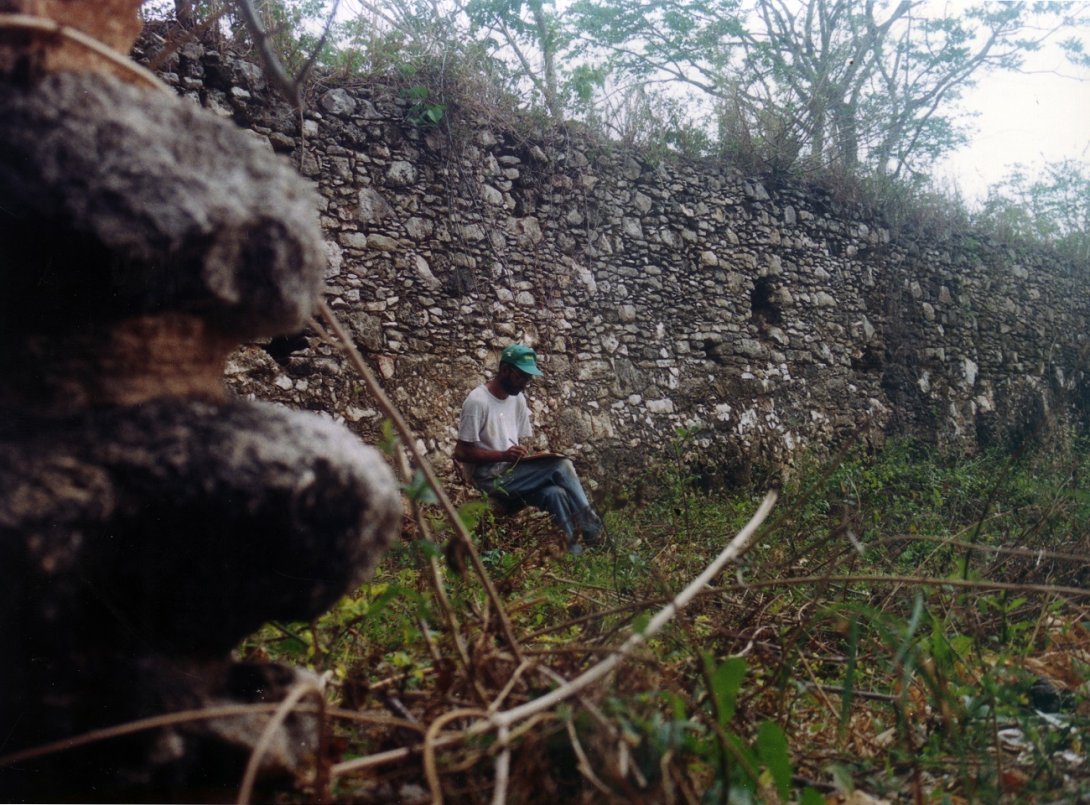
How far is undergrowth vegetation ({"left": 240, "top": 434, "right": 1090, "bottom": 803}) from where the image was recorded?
3.67ft

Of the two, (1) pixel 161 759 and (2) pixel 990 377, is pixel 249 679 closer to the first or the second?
(1) pixel 161 759

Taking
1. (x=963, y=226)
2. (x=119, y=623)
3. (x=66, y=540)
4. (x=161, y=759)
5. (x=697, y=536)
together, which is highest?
(x=963, y=226)

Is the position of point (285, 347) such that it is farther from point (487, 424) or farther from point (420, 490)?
point (420, 490)

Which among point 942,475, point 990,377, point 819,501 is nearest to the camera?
point 819,501

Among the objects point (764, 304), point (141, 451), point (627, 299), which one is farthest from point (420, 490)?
point (764, 304)

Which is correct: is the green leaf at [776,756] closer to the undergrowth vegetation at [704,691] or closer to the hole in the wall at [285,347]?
the undergrowth vegetation at [704,691]

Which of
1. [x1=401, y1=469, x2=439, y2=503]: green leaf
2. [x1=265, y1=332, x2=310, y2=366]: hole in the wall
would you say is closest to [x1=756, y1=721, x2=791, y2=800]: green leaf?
[x1=401, y1=469, x2=439, y2=503]: green leaf

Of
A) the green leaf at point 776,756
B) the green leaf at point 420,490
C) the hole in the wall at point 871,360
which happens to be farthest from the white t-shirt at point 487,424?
the hole in the wall at point 871,360

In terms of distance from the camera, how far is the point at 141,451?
98 centimetres

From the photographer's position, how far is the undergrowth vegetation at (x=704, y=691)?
1.12 m

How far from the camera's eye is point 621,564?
369 cm

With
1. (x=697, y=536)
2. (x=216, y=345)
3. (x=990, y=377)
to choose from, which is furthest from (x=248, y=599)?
(x=990, y=377)

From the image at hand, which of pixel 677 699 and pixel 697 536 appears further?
pixel 697 536

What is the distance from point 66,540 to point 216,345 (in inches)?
13.4
